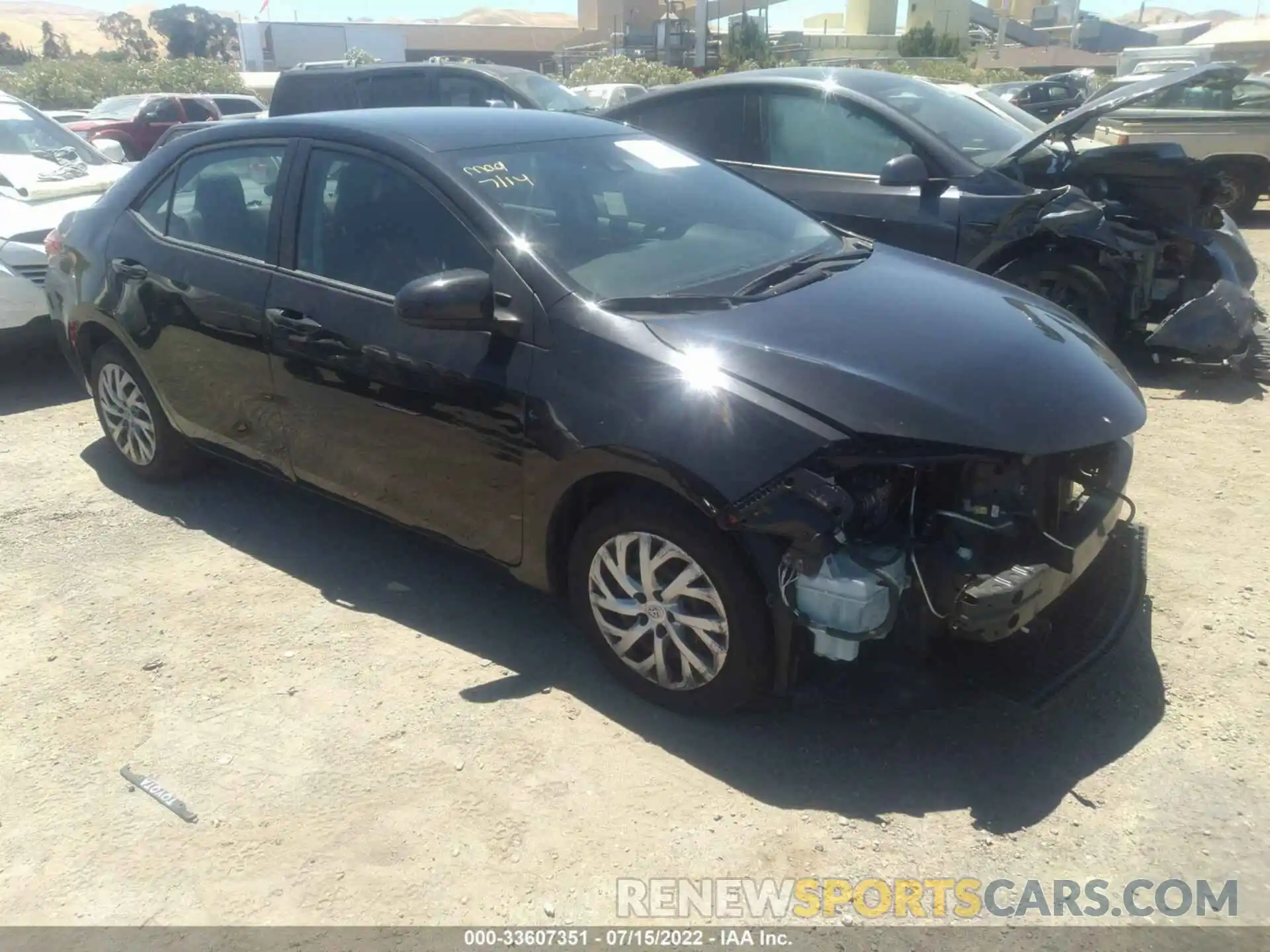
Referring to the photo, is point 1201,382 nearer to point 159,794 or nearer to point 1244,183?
point 159,794

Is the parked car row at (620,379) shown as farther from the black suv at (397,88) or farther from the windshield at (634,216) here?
the black suv at (397,88)

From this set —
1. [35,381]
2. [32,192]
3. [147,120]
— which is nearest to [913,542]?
[35,381]

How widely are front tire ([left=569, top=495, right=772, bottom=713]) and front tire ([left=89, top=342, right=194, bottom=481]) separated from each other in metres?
2.54

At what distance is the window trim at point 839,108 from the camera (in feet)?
20.1

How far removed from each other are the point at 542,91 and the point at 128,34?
324ft

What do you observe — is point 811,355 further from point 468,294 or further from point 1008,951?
point 1008,951

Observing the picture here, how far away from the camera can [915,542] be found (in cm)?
288

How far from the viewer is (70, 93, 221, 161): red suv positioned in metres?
19.7

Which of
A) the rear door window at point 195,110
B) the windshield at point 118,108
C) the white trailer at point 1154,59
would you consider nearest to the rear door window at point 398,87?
the rear door window at point 195,110

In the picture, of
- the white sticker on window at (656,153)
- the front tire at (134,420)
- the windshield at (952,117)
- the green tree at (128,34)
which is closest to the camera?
the white sticker on window at (656,153)

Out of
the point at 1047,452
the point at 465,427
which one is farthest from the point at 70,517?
Result: the point at 1047,452

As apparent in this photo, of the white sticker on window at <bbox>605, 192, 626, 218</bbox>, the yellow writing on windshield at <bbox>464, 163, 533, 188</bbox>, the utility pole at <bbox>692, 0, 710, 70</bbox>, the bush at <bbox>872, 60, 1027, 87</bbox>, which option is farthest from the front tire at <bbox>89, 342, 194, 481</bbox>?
the utility pole at <bbox>692, 0, 710, 70</bbox>

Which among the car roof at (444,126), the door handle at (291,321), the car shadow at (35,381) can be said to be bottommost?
the car shadow at (35,381)

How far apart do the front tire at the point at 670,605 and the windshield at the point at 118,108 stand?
2172 centimetres
